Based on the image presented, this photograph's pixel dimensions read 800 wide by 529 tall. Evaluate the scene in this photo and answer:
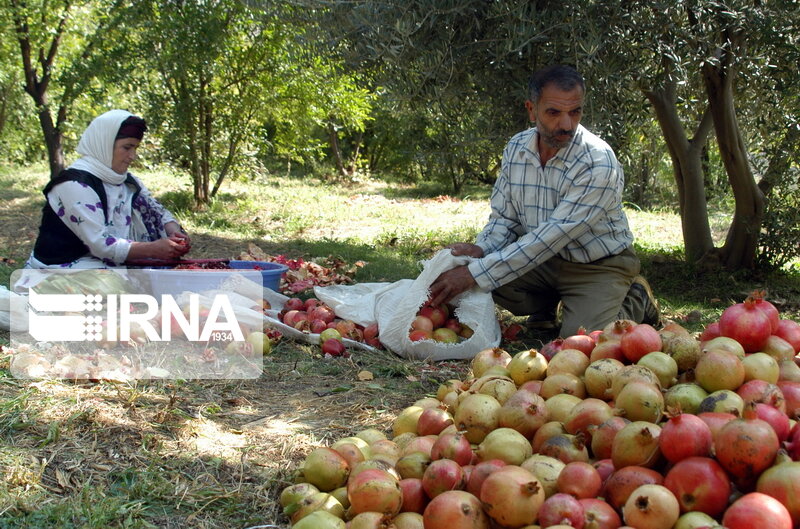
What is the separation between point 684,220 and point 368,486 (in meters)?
6.39

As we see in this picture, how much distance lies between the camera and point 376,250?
870 cm

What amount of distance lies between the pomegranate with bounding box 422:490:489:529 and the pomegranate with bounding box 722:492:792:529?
668 millimetres

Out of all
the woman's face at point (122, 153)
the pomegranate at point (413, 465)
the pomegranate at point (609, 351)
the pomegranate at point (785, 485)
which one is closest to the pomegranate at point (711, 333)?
the pomegranate at point (609, 351)

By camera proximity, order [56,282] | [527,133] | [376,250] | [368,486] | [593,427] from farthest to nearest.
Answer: [376,250] < [527,133] < [56,282] < [593,427] < [368,486]

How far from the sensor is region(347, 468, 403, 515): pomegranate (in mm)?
2238

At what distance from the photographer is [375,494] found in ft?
7.34

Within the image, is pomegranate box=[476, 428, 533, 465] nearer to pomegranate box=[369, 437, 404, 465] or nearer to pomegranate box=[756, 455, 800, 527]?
pomegranate box=[369, 437, 404, 465]

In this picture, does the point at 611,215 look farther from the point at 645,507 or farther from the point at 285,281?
the point at 645,507

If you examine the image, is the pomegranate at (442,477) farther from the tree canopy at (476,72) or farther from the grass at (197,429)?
the tree canopy at (476,72)

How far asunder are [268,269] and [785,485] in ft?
14.6

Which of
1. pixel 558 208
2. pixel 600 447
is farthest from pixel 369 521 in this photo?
pixel 558 208

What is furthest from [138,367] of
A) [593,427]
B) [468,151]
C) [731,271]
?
[731,271]

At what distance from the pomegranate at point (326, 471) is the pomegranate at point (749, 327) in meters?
1.62

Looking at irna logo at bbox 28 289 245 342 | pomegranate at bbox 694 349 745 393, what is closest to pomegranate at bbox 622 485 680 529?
pomegranate at bbox 694 349 745 393
